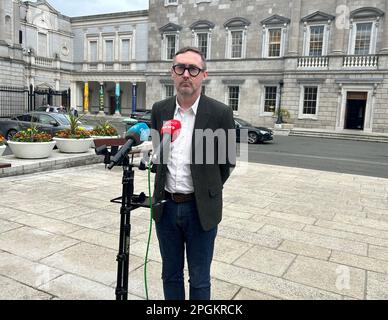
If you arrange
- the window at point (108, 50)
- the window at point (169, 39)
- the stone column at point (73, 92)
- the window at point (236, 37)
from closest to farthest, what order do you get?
Answer: the window at point (236, 37), the window at point (169, 39), the window at point (108, 50), the stone column at point (73, 92)

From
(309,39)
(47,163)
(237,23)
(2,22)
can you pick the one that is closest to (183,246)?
(47,163)

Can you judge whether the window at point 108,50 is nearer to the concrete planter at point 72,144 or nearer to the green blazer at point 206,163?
the concrete planter at point 72,144

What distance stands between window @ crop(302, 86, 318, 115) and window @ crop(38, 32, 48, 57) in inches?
1125

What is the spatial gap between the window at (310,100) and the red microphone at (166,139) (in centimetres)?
2894

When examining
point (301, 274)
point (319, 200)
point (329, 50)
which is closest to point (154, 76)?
point (329, 50)

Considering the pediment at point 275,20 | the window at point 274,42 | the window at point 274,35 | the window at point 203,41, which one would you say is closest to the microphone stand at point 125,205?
the window at point 274,35

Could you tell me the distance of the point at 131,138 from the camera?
257 cm

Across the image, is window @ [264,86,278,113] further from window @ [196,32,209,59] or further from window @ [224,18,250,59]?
window @ [196,32,209,59]

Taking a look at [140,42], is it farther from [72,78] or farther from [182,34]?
[72,78]

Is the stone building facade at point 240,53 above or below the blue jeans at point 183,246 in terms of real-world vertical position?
above

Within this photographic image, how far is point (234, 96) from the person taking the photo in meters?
33.6

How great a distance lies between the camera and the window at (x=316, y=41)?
2954cm

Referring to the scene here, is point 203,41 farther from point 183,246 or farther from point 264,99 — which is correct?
point 183,246

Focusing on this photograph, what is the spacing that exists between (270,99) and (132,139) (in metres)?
30.6
